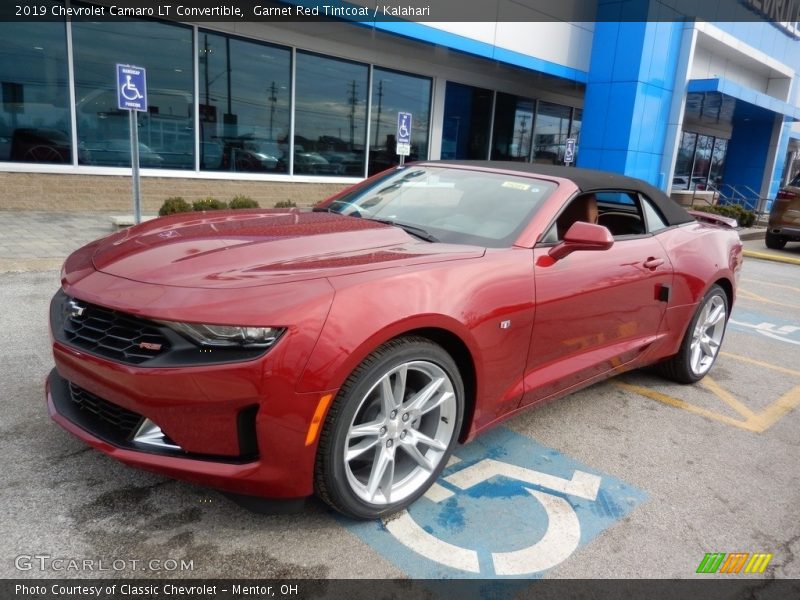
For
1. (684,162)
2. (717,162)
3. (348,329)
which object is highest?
(717,162)

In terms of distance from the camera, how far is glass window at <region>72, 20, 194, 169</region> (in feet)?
35.4

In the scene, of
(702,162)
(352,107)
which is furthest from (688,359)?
(702,162)

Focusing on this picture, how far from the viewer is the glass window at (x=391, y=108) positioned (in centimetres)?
1555

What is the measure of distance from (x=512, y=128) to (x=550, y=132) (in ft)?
7.16

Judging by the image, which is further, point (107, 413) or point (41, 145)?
point (41, 145)

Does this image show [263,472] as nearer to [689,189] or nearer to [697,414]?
[697,414]

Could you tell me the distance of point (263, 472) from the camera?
207 centimetres

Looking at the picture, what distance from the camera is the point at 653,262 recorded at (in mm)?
3664

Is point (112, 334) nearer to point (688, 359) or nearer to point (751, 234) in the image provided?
point (688, 359)

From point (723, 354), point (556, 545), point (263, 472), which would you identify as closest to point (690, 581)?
point (556, 545)

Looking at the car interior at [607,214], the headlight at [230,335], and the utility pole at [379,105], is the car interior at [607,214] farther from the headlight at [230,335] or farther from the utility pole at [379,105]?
the utility pole at [379,105]

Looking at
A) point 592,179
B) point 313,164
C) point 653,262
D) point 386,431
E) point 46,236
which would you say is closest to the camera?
point 386,431

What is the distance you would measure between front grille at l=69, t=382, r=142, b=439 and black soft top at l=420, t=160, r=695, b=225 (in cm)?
241

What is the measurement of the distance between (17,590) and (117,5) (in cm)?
1158
